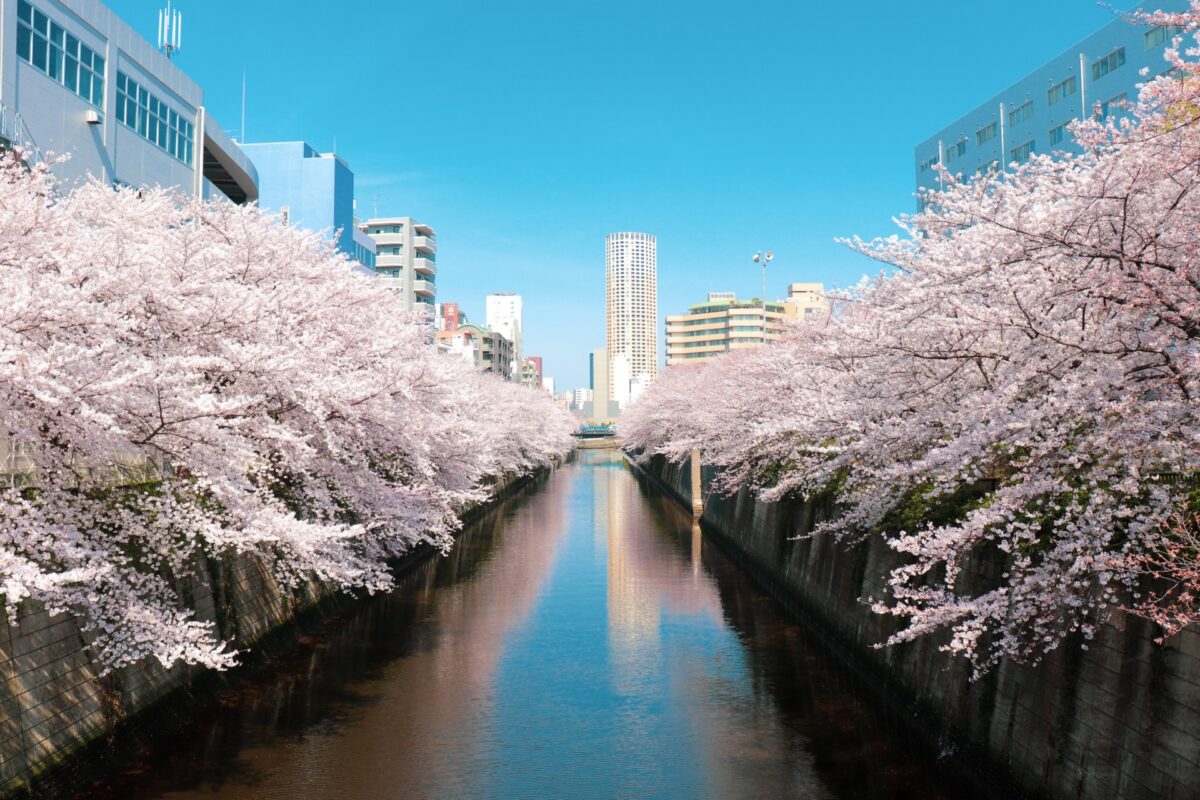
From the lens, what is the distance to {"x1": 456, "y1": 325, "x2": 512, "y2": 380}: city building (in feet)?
406

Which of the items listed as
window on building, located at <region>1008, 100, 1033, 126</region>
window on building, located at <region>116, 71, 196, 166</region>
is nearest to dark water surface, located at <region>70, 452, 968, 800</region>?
window on building, located at <region>116, 71, 196, 166</region>

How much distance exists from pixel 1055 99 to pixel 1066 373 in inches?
2320

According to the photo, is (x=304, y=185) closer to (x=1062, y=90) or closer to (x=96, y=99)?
(x=96, y=99)

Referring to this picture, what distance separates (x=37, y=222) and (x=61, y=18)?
1967 cm

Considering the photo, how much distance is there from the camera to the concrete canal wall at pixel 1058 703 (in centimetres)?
1000

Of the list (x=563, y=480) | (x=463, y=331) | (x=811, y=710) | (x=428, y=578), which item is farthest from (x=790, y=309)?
(x=811, y=710)

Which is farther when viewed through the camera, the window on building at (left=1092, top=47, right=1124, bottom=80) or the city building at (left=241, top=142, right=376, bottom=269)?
the city building at (left=241, top=142, right=376, bottom=269)

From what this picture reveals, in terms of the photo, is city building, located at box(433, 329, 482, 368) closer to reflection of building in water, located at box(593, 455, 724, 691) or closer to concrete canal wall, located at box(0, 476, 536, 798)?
reflection of building in water, located at box(593, 455, 724, 691)

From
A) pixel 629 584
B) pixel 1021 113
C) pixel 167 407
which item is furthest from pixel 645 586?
pixel 1021 113

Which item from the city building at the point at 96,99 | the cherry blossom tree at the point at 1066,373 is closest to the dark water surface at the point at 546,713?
the cherry blossom tree at the point at 1066,373

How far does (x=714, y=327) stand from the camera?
17500 centimetres

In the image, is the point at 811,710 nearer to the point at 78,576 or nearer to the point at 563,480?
the point at 78,576

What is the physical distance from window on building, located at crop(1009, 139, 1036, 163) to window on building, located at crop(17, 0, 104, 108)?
5643 cm

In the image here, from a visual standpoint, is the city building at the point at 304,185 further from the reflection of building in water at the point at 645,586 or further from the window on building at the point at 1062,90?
the window on building at the point at 1062,90
